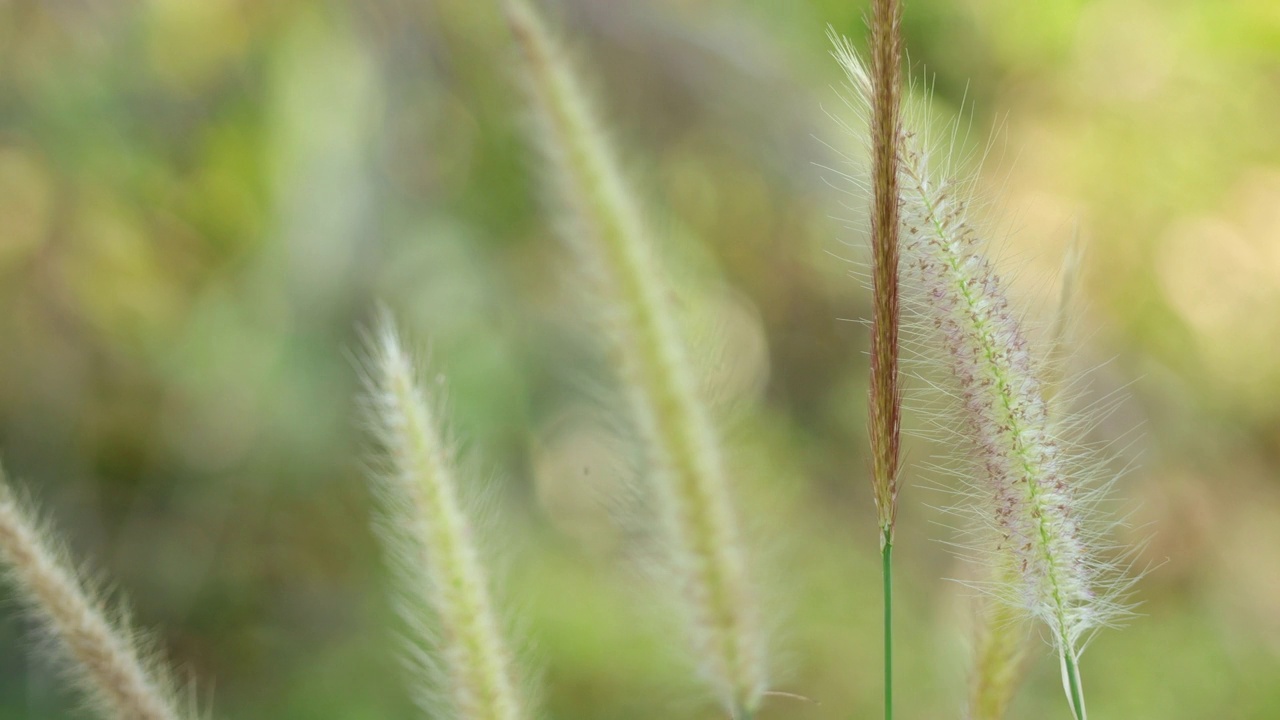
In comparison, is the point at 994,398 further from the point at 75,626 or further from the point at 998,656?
the point at 75,626

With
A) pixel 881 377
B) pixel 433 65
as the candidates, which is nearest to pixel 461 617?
pixel 881 377

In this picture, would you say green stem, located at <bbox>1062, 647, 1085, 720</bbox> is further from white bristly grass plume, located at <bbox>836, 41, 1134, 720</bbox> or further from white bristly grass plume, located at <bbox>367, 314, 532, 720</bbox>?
white bristly grass plume, located at <bbox>367, 314, 532, 720</bbox>

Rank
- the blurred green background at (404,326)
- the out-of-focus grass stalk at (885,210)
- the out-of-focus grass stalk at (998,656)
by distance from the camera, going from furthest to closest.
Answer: the blurred green background at (404,326) < the out-of-focus grass stalk at (998,656) < the out-of-focus grass stalk at (885,210)

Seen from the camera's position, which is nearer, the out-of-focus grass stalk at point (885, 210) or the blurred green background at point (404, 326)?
the out-of-focus grass stalk at point (885, 210)

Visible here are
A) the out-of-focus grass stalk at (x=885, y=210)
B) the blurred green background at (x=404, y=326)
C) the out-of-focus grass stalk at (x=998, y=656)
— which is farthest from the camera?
the blurred green background at (x=404, y=326)

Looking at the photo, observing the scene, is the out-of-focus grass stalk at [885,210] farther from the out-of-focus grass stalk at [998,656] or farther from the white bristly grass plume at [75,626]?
the white bristly grass plume at [75,626]

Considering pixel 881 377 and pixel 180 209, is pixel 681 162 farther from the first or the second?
pixel 881 377

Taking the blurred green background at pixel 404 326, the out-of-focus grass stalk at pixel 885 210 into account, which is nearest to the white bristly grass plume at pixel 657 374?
the out-of-focus grass stalk at pixel 885 210
